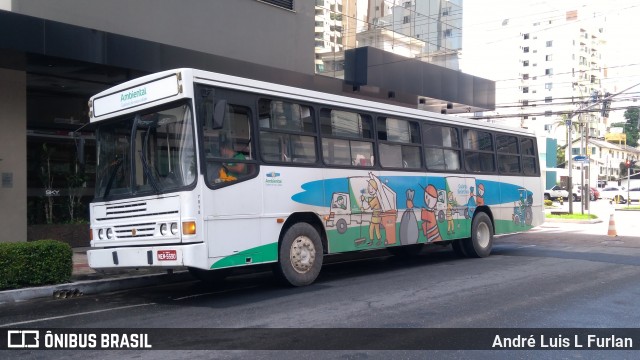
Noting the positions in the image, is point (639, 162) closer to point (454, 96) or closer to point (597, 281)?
point (454, 96)

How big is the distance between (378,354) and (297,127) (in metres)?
4.94

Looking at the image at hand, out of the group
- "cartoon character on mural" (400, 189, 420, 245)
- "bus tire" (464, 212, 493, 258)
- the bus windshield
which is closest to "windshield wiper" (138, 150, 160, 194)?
the bus windshield

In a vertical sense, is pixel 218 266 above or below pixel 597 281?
above

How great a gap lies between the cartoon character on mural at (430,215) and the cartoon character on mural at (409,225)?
305mm

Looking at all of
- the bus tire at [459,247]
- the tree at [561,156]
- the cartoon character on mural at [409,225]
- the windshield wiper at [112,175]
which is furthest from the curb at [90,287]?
the tree at [561,156]

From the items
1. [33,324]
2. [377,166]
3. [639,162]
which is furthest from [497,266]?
[639,162]

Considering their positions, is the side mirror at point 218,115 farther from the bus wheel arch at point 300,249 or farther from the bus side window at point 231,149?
the bus wheel arch at point 300,249

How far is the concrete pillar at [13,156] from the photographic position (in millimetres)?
13891

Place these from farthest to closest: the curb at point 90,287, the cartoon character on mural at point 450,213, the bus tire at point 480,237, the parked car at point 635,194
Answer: the parked car at point 635,194 → the bus tire at point 480,237 → the cartoon character on mural at point 450,213 → the curb at point 90,287

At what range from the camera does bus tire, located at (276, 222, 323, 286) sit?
959cm

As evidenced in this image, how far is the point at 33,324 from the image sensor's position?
7559 millimetres

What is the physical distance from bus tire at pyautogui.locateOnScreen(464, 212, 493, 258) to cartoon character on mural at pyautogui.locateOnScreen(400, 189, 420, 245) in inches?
97.7

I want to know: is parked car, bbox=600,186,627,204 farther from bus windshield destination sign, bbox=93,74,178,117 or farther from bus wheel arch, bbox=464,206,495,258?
bus windshield destination sign, bbox=93,74,178,117

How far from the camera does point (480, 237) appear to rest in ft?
47.7
